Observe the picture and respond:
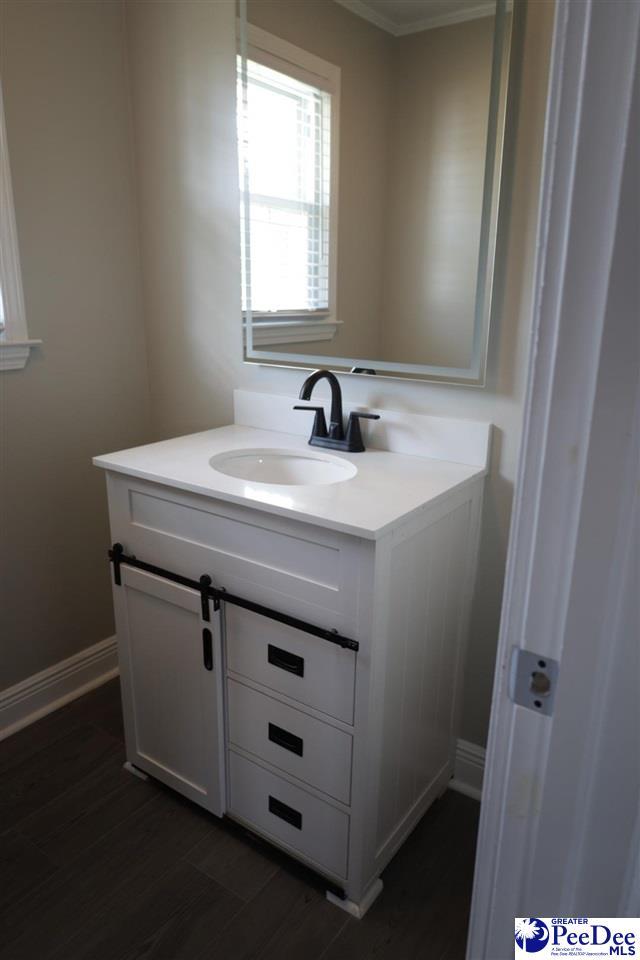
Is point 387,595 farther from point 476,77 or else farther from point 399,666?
point 476,77

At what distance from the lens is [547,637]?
2.00ft

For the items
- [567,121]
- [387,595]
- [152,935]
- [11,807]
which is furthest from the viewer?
[11,807]

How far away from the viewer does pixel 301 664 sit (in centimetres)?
139

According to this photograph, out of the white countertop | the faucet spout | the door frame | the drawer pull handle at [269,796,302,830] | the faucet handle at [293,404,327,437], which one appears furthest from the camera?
Answer: the faucet handle at [293,404,327,437]

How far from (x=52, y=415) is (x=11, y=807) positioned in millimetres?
1136

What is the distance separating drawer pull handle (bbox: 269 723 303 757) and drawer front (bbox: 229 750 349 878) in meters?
0.10

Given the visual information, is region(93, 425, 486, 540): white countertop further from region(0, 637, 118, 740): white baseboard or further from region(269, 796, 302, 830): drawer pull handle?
region(0, 637, 118, 740): white baseboard

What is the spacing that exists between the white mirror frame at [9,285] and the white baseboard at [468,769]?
1.71 m

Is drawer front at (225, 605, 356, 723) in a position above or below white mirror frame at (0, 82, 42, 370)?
below

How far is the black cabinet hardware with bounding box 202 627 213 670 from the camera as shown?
1.53 m

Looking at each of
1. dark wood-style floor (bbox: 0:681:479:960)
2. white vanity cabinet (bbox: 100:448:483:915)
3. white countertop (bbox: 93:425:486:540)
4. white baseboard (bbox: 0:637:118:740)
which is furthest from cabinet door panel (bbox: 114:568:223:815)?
white baseboard (bbox: 0:637:118:740)

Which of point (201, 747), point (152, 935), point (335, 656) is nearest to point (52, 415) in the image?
point (201, 747)

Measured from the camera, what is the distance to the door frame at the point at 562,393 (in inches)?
19.6

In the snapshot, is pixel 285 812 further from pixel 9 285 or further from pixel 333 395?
pixel 9 285
